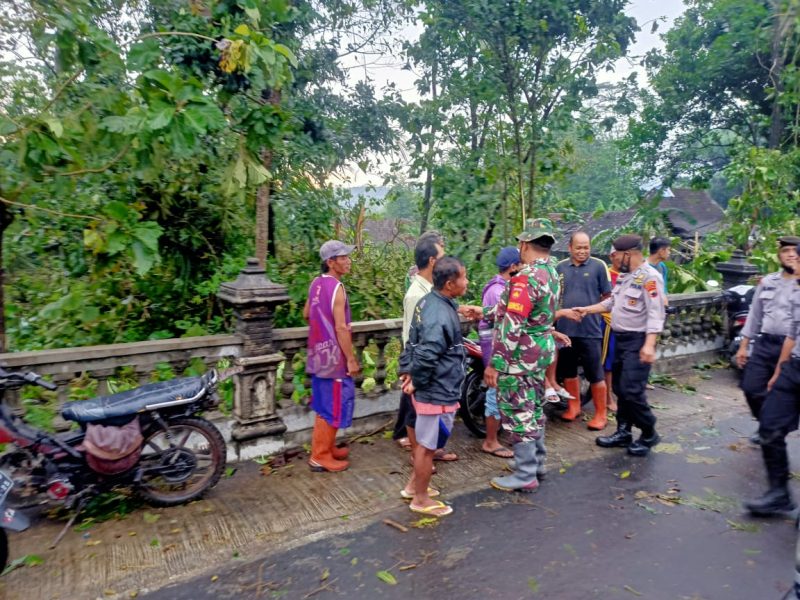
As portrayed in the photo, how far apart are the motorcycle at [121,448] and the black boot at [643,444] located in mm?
3370

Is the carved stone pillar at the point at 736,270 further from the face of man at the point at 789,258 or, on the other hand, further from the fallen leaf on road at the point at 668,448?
the face of man at the point at 789,258

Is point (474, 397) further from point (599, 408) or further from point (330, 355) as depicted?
point (330, 355)

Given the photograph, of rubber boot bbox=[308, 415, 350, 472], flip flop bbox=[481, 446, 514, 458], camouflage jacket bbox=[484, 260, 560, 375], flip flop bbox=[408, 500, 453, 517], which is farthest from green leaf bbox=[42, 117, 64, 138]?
flip flop bbox=[481, 446, 514, 458]

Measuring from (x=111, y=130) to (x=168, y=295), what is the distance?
260 cm

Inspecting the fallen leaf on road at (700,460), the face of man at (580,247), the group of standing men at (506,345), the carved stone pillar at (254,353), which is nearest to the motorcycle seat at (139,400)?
the carved stone pillar at (254,353)

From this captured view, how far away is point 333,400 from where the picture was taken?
4.55 m

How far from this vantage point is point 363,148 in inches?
421

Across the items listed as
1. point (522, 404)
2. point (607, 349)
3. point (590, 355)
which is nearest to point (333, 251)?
point (522, 404)

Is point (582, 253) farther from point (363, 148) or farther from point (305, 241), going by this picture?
point (363, 148)

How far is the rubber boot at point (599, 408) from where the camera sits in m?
5.69

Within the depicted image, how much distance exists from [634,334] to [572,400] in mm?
1207

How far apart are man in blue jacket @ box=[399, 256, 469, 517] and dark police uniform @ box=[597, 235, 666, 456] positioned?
1755 mm

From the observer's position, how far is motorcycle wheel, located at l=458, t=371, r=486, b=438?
536cm

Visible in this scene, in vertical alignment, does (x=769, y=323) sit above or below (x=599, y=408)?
above
